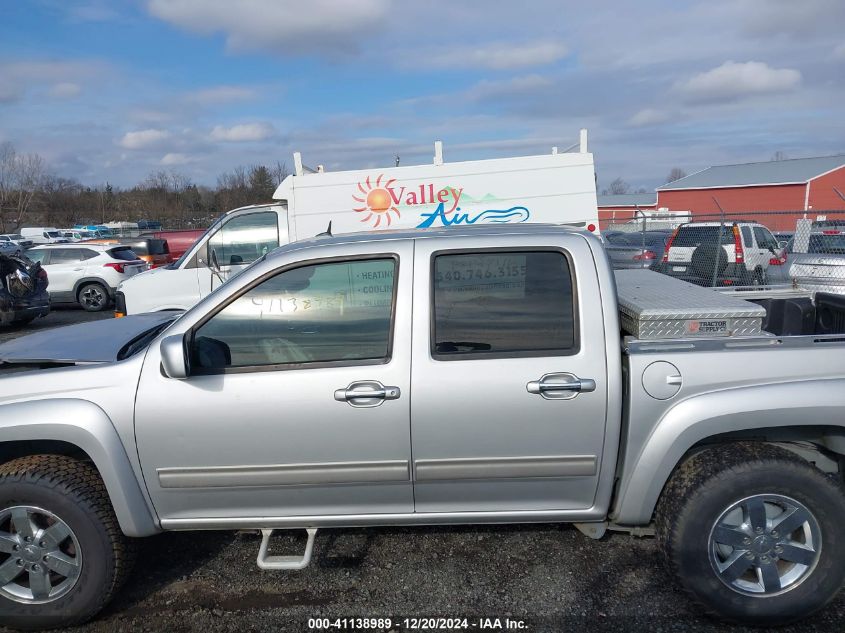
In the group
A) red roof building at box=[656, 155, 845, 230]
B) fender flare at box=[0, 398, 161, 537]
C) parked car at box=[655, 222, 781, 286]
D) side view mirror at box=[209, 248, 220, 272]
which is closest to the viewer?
fender flare at box=[0, 398, 161, 537]

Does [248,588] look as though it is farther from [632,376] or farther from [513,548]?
[632,376]

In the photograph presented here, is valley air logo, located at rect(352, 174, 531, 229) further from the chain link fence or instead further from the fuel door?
the fuel door

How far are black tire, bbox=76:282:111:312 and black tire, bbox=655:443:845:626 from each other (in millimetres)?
15162

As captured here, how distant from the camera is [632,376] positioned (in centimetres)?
271

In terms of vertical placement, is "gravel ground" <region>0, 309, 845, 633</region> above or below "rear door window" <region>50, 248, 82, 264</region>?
below

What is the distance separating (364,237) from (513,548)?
2.01 m

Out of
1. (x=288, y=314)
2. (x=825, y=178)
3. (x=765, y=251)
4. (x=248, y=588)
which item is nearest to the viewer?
(x=288, y=314)

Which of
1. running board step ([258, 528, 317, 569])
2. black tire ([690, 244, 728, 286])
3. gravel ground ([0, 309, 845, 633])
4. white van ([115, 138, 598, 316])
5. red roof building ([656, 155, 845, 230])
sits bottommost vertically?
gravel ground ([0, 309, 845, 633])

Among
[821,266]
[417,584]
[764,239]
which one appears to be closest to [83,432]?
[417,584]

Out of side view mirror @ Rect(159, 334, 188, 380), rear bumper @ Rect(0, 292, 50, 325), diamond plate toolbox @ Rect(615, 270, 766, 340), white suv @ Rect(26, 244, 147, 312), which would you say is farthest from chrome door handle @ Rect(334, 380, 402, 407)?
white suv @ Rect(26, 244, 147, 312)

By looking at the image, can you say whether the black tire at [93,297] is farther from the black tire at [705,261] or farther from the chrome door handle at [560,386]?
the chrome door handle at [560,386]

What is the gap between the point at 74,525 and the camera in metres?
2.83

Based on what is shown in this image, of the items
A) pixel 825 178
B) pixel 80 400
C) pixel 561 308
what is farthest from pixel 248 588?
pixel 825 178

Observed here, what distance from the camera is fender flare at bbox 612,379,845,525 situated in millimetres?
2680
